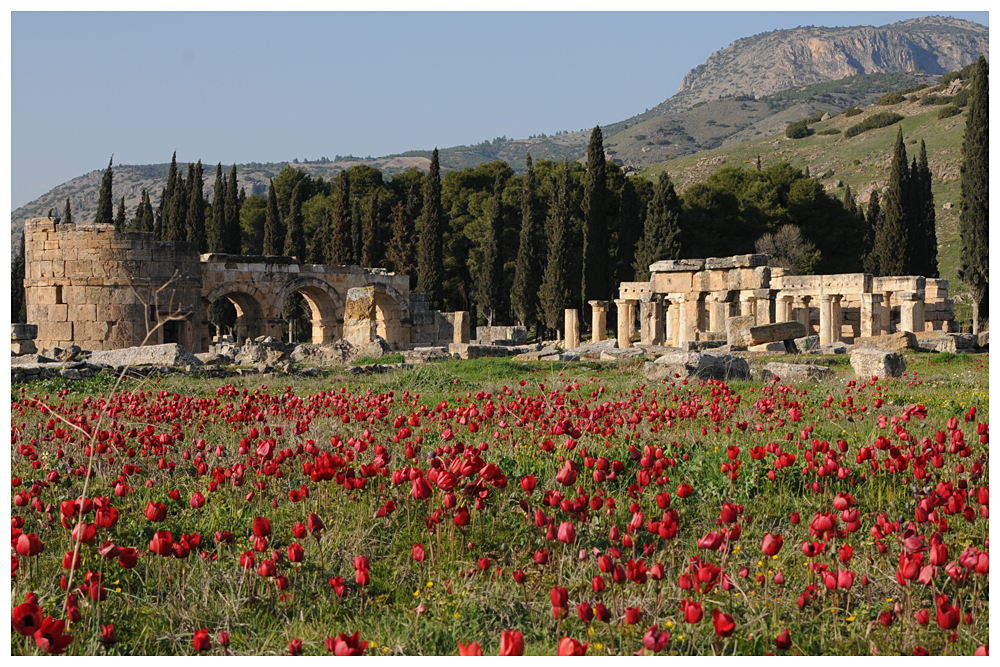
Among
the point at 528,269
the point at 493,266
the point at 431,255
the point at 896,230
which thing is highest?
the point at 896,230

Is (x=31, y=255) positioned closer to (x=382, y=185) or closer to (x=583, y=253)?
(x=583, y=253)

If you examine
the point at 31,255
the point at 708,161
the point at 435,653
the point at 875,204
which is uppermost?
the point at 708,161

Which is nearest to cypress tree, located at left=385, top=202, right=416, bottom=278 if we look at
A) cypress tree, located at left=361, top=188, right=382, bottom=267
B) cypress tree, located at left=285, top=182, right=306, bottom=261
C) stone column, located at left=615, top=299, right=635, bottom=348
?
cypress tree, located at left=361, top=188, right=382, bottom=267

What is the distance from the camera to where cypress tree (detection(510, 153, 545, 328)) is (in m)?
44.2

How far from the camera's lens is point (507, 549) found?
4.51 meters

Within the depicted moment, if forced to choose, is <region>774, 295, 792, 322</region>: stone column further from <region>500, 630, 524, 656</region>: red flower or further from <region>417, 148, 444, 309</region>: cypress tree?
<region>500, 630, 524, 656</region>: red flower

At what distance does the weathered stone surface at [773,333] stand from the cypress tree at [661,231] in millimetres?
17850

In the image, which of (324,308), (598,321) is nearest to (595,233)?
(598,321)

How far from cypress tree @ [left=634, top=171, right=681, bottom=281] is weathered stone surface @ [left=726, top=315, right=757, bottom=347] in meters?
17.0

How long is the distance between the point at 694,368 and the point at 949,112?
84614 millimetres

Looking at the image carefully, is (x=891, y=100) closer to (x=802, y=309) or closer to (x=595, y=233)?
(x=595, y=233)

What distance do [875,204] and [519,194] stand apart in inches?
906

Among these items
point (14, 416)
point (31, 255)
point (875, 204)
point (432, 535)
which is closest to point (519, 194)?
point (875, 204)

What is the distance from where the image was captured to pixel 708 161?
102 meters
